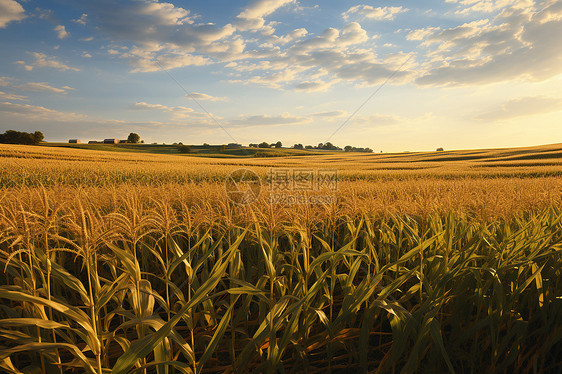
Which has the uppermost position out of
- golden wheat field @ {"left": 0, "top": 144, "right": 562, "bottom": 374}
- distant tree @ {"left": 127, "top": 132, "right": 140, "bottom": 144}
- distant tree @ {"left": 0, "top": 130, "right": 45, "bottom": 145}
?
distant tree @ {"left": 127, "top": 132, "right": 140, "bottom": 144}

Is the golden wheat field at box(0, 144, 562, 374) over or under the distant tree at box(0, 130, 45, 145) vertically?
under

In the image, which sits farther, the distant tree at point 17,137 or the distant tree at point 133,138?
Answer: the distant tree at point 133,138

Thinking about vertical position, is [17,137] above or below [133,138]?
below

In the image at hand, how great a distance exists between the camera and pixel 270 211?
8.71 feet

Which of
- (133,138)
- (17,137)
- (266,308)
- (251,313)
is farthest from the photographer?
(133,138)

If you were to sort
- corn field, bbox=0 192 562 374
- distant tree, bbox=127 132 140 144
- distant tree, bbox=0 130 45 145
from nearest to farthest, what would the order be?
corn field, bbox=0 192 562 374 < distant tree, bbox=0 130 45 145 < distant tree, bbox=127 132 140 144

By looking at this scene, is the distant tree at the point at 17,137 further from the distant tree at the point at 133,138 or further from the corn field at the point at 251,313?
the corn field at the point at 251,313

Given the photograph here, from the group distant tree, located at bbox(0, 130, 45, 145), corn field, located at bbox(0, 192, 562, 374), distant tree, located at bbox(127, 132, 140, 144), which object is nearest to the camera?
corn field, located at bbox(0, 192, 562, 374)

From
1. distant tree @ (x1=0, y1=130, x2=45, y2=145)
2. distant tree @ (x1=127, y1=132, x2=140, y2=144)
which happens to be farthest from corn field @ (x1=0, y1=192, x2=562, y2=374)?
distant tree @ (x1=127, y1=132, x2=140, y2=144)

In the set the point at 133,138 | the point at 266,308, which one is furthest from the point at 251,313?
the point at 133,138

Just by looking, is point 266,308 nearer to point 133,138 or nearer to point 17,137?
point 17,137

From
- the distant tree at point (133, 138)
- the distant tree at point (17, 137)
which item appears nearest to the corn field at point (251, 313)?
the distant tree at point (17, 137)

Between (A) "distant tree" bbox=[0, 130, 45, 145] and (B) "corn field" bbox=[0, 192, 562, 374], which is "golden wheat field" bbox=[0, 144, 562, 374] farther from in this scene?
(A) "distant tree" bbox=[0, 130, 45, 145]

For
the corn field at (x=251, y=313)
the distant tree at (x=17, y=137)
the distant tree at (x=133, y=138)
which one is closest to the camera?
the corn field at (x=251, y=313)
